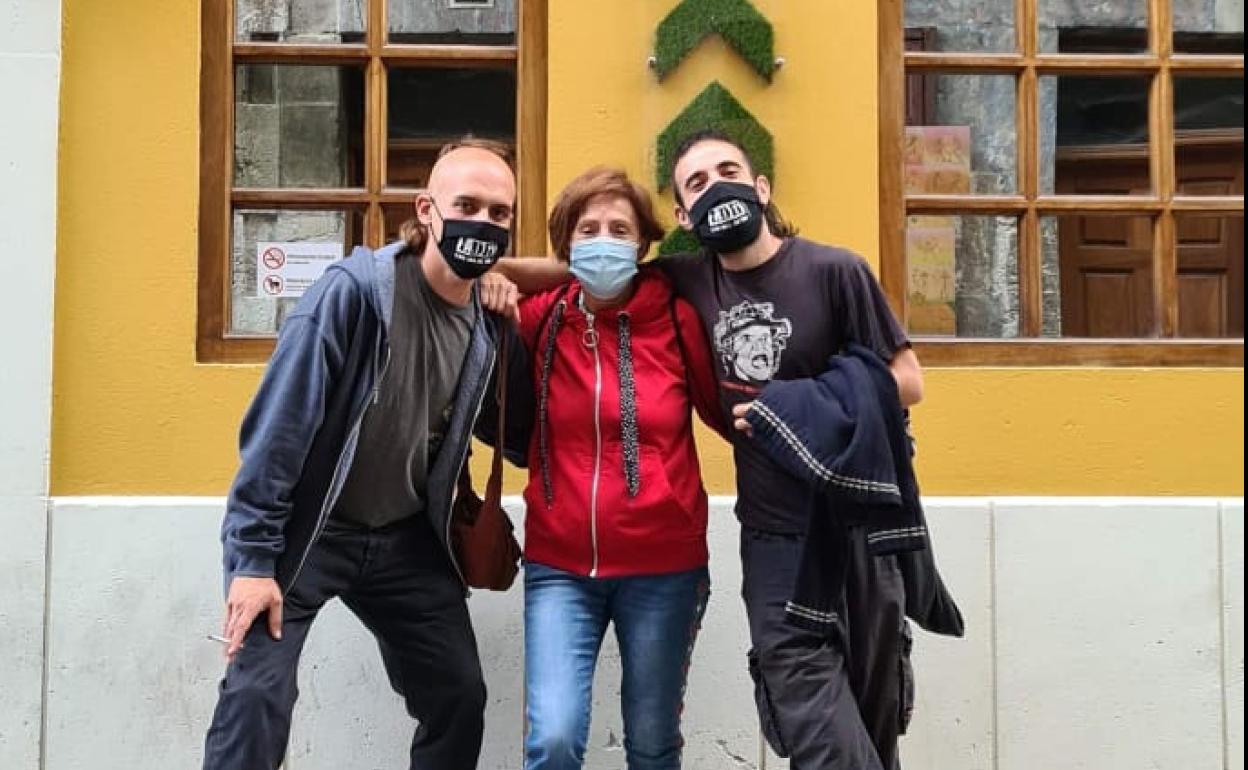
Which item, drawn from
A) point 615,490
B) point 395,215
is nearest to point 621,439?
point 615,490

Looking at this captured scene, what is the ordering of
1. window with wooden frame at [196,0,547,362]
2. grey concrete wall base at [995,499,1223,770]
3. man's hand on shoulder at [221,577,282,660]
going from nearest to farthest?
man's hand on shoulder at [221,577,282,660], grey concrete wall base at [995,499,1223,770], window with wooden frame at [196,0,547,362]

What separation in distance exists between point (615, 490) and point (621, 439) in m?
0.12

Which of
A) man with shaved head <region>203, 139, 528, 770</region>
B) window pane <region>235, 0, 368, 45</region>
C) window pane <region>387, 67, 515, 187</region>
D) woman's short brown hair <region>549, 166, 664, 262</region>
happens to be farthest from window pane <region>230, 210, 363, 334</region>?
woman's short brown hair <region>549, 166, 664, 262</region>

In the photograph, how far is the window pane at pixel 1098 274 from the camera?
14.3 feet

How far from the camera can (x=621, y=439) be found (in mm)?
3061

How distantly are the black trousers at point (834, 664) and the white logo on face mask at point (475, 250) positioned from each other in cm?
92

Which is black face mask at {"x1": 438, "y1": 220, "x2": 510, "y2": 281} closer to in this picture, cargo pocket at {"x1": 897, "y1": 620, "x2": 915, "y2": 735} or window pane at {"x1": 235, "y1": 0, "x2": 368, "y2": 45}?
cargo pocket at {"x1": 897, "y1": 620, "x2": 915, "y2": 735}

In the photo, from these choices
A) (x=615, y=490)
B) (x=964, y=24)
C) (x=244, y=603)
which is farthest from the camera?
(x=964, y=24)

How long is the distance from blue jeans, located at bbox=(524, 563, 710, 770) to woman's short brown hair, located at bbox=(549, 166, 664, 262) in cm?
82

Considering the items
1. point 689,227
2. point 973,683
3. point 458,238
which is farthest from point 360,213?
point 973,683

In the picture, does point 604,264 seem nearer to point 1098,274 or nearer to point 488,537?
point 488,537

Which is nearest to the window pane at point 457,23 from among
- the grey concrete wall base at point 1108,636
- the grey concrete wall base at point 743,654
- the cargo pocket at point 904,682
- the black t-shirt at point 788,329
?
the grey concrete wall base at point 743,654

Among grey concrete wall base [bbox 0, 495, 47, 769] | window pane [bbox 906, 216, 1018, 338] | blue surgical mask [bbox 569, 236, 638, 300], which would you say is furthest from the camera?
window pane [bbox 906, 216, 1018, 338]

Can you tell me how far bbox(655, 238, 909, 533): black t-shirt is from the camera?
9.76 feet
